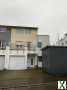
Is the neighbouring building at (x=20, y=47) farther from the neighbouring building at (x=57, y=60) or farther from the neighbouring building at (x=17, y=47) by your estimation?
the neighbouring building at (x=57, y=60)

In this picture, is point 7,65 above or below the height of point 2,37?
below

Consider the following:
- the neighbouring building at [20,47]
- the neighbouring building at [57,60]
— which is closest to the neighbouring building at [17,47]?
the neighbouring building at [20,47]

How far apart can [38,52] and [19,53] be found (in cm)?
240

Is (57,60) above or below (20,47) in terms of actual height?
below

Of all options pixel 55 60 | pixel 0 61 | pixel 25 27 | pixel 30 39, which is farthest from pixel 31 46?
pixel 55 60

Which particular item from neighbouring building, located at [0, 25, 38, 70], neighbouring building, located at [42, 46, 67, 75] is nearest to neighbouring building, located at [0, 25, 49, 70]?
neighbouring building, located at [0, 25, 38, 70]

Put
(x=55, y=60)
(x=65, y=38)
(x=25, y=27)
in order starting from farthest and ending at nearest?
(x=65, y=38), (x=25, y=27), (x=55, y=60)

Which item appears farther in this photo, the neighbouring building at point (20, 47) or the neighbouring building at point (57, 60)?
the neighbouring building at point (20, 47)

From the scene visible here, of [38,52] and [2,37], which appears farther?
[2,37]

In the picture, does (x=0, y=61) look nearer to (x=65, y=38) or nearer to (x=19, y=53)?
(x=19, y=53)

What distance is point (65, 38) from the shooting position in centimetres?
2439

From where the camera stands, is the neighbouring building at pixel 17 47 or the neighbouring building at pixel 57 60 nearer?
the neighbouring building at pixel 57 60

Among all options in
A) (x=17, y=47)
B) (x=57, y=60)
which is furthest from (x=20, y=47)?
(x=57, y=60)

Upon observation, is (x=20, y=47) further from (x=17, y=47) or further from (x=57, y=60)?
(x=57, y=60)
